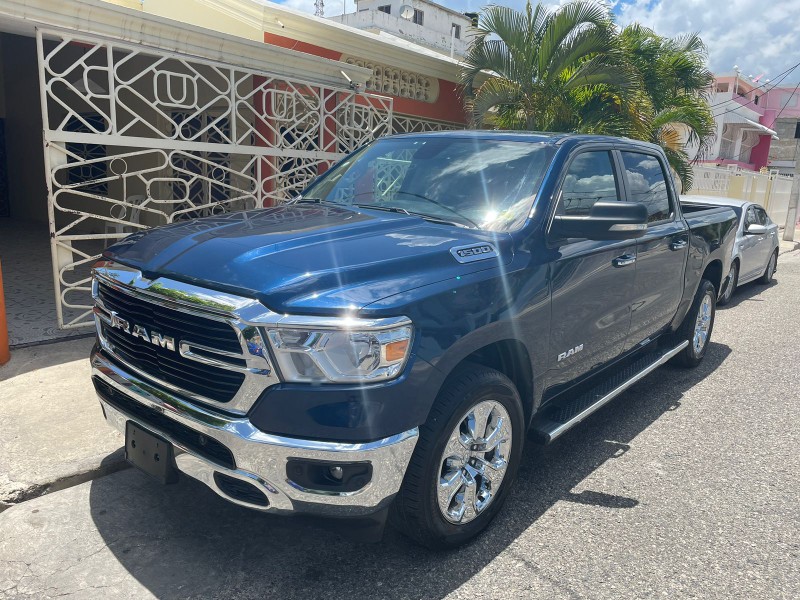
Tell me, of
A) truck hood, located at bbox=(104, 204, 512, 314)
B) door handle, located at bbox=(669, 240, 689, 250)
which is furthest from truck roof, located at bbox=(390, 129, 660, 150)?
door handle, located at bbox=(669, 240, 689, 250)

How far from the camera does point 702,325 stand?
598 cm

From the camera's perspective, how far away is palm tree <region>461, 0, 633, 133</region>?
954 centimetres

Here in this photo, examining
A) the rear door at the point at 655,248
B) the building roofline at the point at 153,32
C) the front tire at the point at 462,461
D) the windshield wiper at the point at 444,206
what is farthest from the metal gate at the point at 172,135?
the rear door at the point at 655,248

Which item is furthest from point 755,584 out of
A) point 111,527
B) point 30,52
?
point 30,52

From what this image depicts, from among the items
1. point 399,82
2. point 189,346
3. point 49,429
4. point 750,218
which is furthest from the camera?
point 399,82

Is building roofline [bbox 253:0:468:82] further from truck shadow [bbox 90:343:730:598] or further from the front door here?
truck shadow [bbox 90:343:730:598]

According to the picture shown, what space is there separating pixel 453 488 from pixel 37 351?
4140 mm

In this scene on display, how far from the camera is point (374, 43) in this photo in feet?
32.5

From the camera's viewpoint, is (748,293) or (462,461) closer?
(462,461)

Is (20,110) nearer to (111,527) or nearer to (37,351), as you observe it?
(37,351)

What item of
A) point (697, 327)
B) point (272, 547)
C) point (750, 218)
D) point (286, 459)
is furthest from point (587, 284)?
point (750, 218)

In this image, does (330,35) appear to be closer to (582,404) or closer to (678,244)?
(678,244)

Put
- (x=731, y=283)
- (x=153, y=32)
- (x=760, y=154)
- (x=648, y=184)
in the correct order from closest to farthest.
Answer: (x=648, y=184)
(x=153, y=32)
(x=731, y=283)
(x=760, y=154)

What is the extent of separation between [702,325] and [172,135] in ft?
26.3
